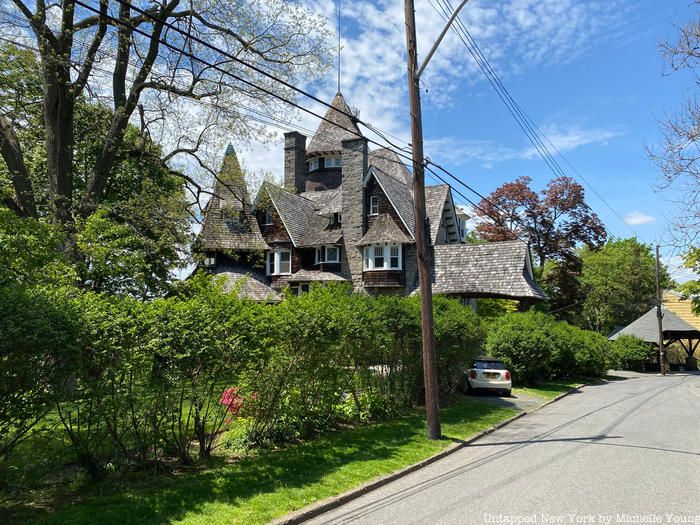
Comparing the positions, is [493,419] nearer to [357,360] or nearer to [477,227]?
[357,360]

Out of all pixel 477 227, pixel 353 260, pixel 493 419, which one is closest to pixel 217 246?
pixel 353 260

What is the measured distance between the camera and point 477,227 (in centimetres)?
5506

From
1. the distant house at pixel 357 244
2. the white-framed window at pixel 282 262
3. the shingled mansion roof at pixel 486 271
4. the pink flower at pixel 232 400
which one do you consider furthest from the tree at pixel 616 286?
the pink flower at pixel 232 400

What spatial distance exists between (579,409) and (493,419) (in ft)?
16.1

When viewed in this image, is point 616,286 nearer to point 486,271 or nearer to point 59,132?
point 486,271

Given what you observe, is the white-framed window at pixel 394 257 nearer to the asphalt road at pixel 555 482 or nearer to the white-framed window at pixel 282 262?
the white-framed window at pixel 282 262

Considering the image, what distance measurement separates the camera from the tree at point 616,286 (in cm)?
5606

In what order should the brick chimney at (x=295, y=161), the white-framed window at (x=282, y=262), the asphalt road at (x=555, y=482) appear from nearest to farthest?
1. the asphalt road at (x=555, y=482)
2. the white-framed window at (x=282, y=262)
3. the brick chimney at (x=295, y=161)

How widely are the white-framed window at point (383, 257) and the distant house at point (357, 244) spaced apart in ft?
0.21

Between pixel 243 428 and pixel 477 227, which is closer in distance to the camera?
pixel 243 428

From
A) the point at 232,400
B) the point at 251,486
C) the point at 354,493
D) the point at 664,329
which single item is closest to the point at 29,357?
the point at 251,486

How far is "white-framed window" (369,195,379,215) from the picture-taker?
33.3 metres

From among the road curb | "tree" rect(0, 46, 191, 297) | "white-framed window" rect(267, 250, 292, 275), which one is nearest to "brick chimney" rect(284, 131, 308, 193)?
"white-framed window" rect(267, 250, 292, 275)

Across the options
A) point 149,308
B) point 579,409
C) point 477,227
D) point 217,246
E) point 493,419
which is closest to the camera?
point 149,308
